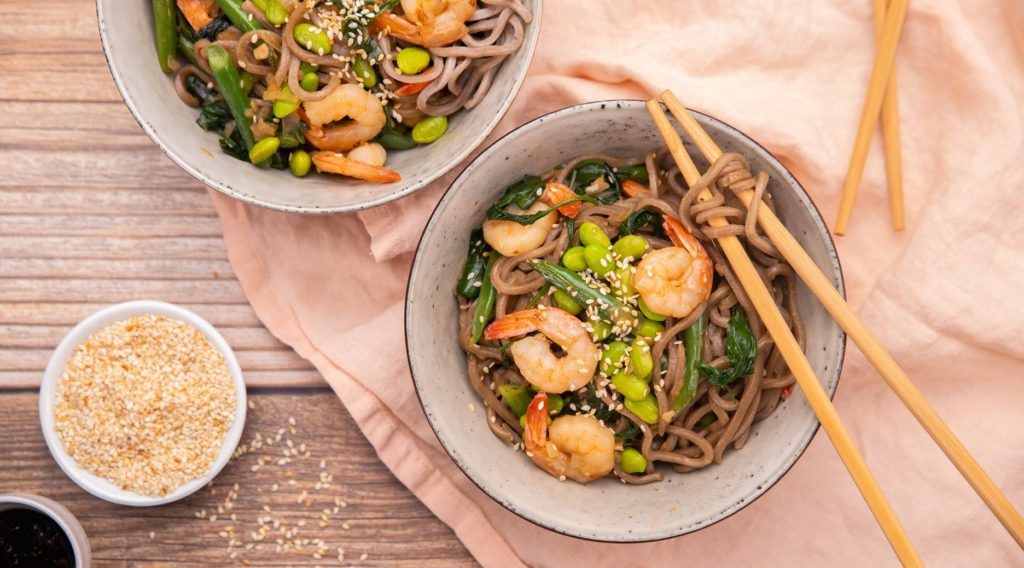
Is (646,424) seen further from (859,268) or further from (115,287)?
(115,287)

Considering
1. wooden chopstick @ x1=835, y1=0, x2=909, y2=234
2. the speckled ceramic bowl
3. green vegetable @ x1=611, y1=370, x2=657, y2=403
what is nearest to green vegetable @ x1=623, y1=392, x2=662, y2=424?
green vegetable @ x1=611, y1=370, x2=657, y2=403

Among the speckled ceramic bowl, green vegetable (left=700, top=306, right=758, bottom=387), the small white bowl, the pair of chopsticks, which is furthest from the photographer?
the small white bowl

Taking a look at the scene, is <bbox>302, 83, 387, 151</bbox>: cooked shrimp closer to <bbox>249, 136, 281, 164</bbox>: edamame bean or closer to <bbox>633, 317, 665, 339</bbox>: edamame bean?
<bbox>249, 136, 281, 164</bbox>: edamame bean

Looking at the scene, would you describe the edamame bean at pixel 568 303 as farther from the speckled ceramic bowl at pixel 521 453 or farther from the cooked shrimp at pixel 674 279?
the speckled ceramic bowl at pixel 521 453

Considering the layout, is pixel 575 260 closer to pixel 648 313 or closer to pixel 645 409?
pixel 648 313

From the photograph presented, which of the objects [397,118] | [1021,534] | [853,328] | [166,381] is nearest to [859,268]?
[853,328]

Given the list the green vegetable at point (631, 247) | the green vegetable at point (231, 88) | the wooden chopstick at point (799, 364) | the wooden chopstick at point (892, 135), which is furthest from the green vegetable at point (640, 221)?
the green vegetable at point (231, 88)

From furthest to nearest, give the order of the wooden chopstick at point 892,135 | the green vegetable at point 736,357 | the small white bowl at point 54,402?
the small white bowl at point 54,402 → the wooden chopstick at point 892,135 → the green vegetable at point 736,357
